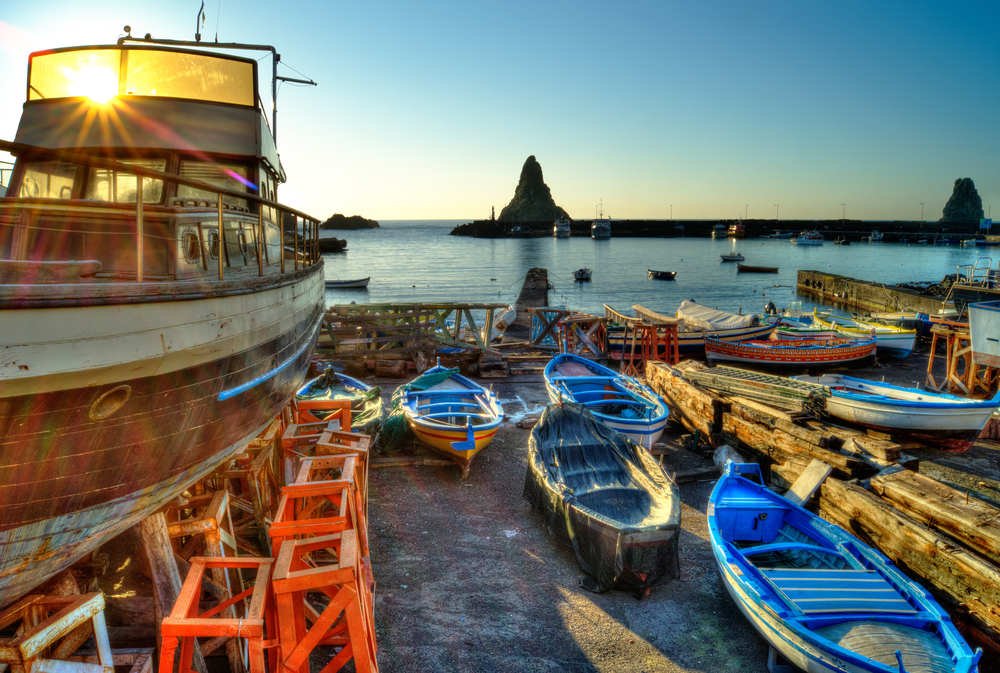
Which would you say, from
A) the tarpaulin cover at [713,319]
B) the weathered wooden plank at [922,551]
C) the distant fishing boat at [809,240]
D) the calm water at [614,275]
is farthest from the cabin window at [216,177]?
the distant fishing boat at [809,240]

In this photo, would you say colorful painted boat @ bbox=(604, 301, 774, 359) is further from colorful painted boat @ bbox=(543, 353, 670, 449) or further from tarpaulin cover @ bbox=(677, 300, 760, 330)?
colorful painted boat @ bbox=(543, 353, 670, 449)

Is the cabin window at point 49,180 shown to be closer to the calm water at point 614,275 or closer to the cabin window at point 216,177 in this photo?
the cabin window at point 216,177

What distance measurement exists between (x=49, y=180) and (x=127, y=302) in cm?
413

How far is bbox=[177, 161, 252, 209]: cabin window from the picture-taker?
20.8 ft

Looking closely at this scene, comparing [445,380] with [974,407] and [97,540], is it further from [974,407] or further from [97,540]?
[974,407]

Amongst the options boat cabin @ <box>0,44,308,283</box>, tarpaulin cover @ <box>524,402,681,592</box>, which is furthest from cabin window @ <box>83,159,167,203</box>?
tarpaulin cover @ <box>524,402,681,592</box>

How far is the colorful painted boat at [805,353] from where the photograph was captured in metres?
18.7

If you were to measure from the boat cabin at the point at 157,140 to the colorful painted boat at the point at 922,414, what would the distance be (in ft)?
35.8

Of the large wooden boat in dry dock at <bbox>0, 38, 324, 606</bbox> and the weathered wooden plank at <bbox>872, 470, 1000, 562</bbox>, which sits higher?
the large wooden boat in dry dock at <bbox>0, 38, 324, 606</bbox>

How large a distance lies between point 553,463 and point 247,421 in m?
4.85

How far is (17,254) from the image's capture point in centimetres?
414

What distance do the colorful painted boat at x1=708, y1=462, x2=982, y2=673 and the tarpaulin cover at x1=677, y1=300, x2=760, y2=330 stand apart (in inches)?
625

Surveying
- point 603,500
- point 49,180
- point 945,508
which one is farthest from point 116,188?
point 945,508

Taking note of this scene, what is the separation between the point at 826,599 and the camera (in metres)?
5.28
